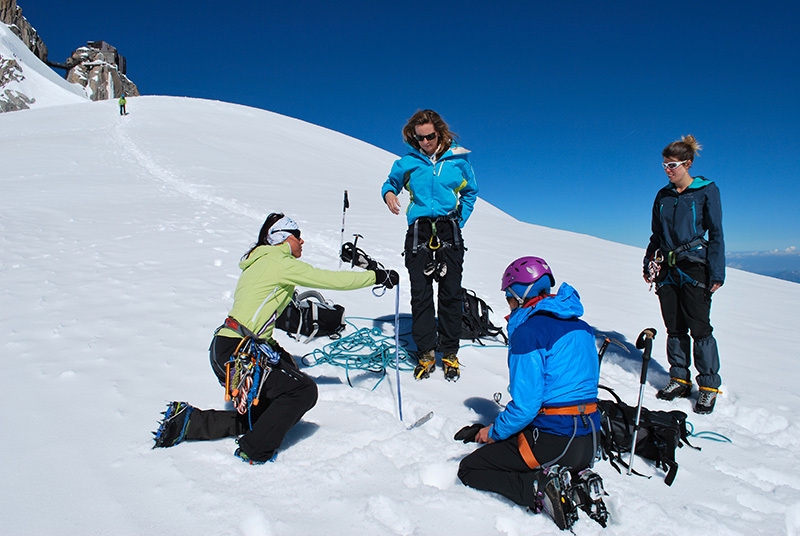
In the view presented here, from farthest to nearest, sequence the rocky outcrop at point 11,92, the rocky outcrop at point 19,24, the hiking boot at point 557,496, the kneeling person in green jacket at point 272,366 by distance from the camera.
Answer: the rocky outcrop at point 19,24
the rocky outcrop at point 11,92
the kneeling person in green jacket at point 272,366
the hiking boot at point 557,496

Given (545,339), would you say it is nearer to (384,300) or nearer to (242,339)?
(242,339)

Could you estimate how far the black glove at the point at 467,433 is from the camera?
2.99 meters

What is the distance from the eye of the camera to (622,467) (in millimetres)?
2979

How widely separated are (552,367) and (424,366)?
1766 mm

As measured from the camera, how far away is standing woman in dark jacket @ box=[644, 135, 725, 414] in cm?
383

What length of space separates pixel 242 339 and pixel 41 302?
3.69 metres

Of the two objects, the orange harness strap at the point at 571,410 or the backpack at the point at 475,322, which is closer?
the orange harness strap at the point at 571,410

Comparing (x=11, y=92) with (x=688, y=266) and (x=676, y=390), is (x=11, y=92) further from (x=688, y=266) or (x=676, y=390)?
(x=676, y=390)

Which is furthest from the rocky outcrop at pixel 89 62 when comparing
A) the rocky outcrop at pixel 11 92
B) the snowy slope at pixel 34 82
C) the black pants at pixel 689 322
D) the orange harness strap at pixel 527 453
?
the orange harness strap at pixel 527 453

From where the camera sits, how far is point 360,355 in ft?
14.7

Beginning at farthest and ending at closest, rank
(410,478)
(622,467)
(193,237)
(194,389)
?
(193,237) → (194,389) → (622,467) → (410,478)

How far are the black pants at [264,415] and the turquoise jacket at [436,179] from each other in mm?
1858

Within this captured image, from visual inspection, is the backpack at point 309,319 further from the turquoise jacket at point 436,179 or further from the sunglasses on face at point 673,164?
the sunglasses on face at point 673,164

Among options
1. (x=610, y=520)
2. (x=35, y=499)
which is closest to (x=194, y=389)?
(x=35, y=499)
